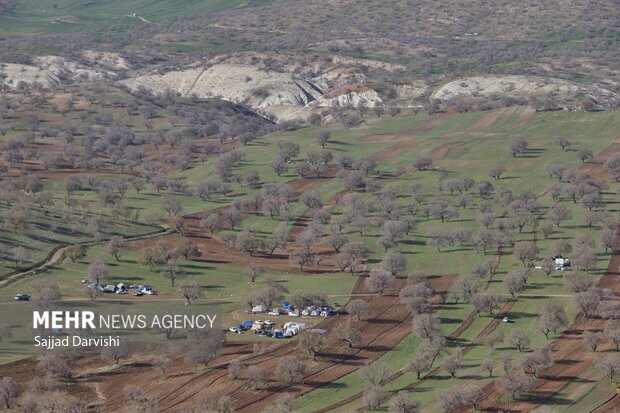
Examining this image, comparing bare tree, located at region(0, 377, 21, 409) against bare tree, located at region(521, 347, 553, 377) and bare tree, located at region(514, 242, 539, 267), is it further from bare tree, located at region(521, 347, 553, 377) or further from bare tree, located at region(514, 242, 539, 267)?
bare tree, located at region(514, 242, 539, 267)

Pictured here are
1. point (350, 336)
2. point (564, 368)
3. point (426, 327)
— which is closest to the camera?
point (564, 368)

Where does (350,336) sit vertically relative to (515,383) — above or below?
below

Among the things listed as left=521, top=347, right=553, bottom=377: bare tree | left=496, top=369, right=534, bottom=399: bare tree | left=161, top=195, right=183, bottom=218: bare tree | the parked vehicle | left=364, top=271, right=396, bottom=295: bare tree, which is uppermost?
left=496, top=369, right=534, bottom=399: bare tree

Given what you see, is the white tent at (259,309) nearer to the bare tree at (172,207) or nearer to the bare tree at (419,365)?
the bare tree at (419,365)

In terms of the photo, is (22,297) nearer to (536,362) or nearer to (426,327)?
(426,327)

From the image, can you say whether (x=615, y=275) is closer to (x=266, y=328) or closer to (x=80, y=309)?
(x=266, y=328)

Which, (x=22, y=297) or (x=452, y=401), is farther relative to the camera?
(x=22, y=297)

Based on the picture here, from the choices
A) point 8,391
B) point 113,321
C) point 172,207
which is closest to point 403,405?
point 8,391

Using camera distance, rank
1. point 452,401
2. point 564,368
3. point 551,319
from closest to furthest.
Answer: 1. point 452,401
2. point 564,368
3. point 551,319

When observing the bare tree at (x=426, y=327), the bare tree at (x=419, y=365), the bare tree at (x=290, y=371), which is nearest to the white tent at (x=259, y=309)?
the bare tree at (x=426, y=327)

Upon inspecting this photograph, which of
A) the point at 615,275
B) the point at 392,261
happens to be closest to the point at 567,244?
the point at 615,275

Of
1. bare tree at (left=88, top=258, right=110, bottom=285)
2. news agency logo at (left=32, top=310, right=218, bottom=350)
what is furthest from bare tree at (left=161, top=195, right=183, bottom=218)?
news agency logo at (left=32, top=310, right=218, bottom=350)
